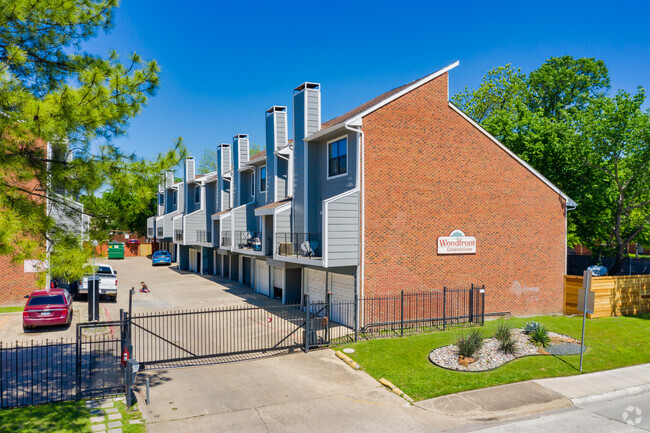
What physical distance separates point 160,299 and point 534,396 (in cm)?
→ 2216

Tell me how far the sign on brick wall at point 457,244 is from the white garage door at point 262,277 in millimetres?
12211

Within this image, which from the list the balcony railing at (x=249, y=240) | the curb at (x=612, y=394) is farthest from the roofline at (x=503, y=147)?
the balcony railing at (x=249, y=240)

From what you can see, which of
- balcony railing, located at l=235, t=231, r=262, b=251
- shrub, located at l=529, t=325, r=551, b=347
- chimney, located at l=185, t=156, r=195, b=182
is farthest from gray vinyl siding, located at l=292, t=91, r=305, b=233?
chimney, located at l=185, t=156, r=195, b=182

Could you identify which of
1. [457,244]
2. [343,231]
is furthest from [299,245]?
[457,244]

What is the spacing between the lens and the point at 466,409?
37.2ft

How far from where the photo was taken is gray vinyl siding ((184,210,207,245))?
1535 inches

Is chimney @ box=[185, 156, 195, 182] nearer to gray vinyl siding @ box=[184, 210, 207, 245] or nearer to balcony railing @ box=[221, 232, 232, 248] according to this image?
gray vinyl siding @ box=[184, 210, 207, 245]

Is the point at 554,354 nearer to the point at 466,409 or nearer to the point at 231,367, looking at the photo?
the point at 466,409

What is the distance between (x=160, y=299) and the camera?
28000 millimetres

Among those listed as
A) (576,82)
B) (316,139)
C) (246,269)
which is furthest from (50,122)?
(576,82)

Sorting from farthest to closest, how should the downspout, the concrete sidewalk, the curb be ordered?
the downspout
the curb
the concrete sidewalk

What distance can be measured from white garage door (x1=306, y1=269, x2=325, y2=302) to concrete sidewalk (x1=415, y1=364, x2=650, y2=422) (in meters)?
10.9

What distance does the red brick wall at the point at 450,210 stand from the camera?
62.8 feet

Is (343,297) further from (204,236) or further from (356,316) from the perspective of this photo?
(204,236)
